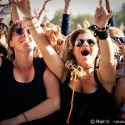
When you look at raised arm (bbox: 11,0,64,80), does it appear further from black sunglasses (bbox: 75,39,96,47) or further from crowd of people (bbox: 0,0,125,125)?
black sunglasses (bbox: 75,39,96,47)

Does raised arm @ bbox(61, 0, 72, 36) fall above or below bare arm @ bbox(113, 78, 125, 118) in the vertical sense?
above

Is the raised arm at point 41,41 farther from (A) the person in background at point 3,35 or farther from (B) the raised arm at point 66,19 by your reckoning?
(A) the person in background at point 3,35

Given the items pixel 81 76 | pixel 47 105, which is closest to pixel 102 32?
pixel 81 76

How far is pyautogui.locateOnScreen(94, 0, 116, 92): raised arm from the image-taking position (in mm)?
1700

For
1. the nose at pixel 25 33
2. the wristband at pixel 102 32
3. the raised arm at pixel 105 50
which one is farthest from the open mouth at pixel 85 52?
the nose at pixel 25 33

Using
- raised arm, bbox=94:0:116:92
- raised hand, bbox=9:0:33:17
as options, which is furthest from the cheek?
raised hand, bbox=9:0:33:17

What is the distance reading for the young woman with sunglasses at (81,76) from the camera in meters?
1.90

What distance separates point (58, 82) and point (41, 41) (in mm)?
303

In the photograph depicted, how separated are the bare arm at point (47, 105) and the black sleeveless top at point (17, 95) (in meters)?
0.03

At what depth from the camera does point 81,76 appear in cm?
202

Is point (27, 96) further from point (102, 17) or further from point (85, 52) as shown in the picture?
point (102, 17)

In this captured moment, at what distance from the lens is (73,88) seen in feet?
6.46

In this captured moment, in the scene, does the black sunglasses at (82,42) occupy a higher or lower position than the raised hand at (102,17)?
lower

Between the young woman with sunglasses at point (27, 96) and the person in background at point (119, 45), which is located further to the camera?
the person in background at point (119, 45)
